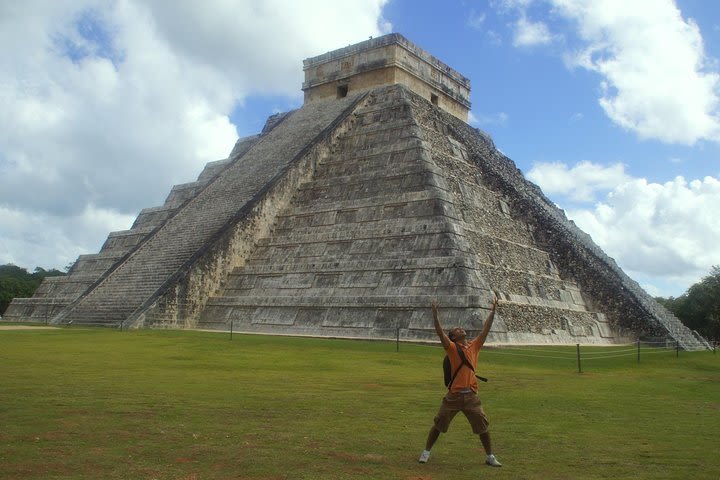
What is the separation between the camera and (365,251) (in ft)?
66.2

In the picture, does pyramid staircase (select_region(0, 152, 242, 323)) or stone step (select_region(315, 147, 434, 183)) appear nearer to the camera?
stone step (select_region(315, 147, 434, 183))

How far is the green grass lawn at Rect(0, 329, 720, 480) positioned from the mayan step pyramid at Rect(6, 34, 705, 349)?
4.33 metres

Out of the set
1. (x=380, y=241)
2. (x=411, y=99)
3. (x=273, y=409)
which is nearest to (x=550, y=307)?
(x=380, y=241)

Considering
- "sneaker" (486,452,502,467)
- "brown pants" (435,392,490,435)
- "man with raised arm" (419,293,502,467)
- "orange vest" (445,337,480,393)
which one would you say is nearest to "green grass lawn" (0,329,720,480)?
"sneaker" (486,452,502,467)

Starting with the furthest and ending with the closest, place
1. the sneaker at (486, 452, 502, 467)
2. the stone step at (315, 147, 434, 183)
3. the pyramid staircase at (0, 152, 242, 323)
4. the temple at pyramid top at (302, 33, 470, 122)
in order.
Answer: the temple at pyramid top at (302, 33, 470, 122), the pyramid staircase at (0, 152, 242, 323), the stone step at (315, 147, 434, 183), the sneaker at (486, 452, 502, 467)

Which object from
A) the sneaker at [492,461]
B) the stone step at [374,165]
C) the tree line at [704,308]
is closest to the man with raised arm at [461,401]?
the sneaker at [492,461]

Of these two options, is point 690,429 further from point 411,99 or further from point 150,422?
point 411,99

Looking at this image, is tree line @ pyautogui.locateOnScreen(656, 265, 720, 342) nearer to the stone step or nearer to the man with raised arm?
the stone step

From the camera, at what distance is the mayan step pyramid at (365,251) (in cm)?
1875

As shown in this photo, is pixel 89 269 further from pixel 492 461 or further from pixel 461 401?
pixel 492 461

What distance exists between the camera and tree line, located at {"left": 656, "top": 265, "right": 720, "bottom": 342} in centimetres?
4162

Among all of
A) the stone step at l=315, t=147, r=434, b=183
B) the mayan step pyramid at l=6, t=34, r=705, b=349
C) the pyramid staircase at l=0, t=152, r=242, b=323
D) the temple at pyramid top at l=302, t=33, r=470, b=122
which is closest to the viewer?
the mayan step pyramid at l=6, t=34, r=705, b=349

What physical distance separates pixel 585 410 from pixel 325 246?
42.3 feet

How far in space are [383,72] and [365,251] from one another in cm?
1135
